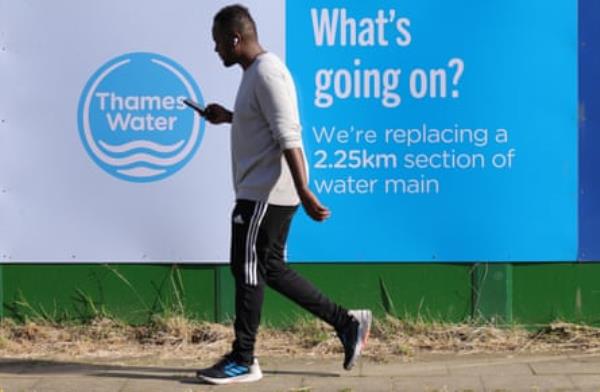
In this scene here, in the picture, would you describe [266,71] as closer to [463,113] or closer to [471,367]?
[463,113]

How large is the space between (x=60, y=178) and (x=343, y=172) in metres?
1.63

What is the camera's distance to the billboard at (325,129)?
21.7ft

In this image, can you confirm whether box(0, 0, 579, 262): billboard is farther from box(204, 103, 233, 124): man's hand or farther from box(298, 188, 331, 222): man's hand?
box(298, 188, 331, 222): man's hand

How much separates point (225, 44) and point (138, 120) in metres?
1.20

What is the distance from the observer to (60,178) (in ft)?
22.0

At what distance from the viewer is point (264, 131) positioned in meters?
5.64

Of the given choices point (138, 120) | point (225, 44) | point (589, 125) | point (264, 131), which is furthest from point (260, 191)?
point (589, 125)

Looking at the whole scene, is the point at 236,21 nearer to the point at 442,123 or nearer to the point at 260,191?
the point at 260,191

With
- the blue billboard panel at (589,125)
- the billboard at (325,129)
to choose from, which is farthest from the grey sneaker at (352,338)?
the blue billboard panel at (589,125)

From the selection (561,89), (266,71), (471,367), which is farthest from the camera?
(561,89)

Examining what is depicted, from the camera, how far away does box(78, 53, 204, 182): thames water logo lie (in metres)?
6.68

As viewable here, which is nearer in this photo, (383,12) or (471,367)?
(471,367)

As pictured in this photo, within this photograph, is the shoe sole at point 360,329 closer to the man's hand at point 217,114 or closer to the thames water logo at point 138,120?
the man's hand at point 217,114

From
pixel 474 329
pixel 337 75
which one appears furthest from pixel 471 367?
pixel 337 75
